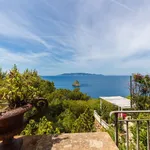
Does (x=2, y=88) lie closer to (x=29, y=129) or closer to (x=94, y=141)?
(x=94, y=141)

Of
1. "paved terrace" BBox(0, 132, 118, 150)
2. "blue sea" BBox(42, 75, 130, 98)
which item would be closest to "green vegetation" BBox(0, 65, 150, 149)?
"paved terrace" BBox(0, 132, 118, 150)

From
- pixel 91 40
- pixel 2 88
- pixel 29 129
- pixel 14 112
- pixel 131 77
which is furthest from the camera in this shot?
pixel 91 40

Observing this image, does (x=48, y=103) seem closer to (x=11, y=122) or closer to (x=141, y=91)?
(x=11, y=122)

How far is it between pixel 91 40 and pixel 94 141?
1471cm

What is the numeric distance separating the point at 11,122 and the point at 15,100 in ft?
0.70

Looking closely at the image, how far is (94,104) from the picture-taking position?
13.6m

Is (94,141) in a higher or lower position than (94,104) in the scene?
higher

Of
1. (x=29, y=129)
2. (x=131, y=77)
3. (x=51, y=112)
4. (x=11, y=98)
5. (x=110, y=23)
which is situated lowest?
(x=51, y=112)

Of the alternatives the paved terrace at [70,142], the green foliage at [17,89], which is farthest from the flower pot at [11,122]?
the paved terrace at [70,142]

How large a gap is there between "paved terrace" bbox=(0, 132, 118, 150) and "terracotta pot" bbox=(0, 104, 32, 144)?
0.25 meters

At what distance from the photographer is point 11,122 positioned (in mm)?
1356

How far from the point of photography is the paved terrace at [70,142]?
167cm

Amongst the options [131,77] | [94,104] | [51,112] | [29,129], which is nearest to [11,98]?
[29,129]

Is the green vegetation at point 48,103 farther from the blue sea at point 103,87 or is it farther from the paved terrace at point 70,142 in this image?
the blue sea at point 103,87
